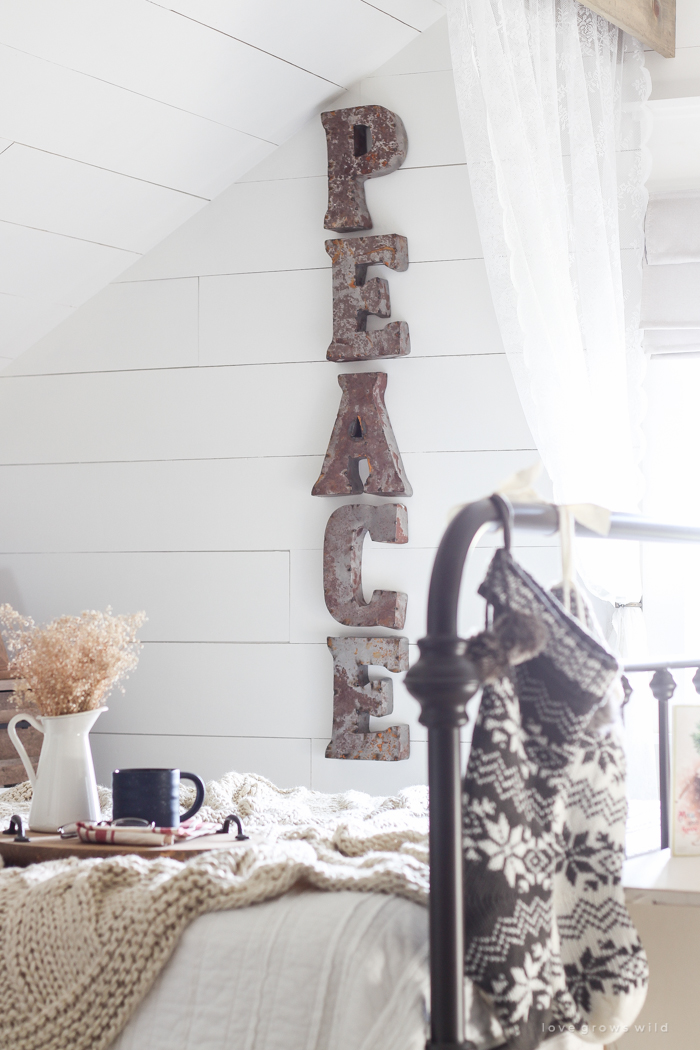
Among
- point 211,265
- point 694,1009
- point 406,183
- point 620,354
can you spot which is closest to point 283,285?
point 211,265

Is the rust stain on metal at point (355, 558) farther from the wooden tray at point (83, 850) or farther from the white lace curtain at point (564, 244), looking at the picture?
the wooden tray at point (83, 850)

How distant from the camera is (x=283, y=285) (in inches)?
94.7

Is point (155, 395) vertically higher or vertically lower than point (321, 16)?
lower

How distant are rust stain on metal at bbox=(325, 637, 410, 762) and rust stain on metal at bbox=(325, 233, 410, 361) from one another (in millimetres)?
683

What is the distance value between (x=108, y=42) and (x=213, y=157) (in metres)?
0.48

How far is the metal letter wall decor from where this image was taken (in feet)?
7.32

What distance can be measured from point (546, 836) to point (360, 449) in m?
1.54

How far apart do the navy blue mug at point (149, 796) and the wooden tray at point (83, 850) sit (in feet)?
0.27

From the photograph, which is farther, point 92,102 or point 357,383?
point 357,383

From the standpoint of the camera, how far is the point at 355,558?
7.45ft

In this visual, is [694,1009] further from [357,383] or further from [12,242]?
[12,242]

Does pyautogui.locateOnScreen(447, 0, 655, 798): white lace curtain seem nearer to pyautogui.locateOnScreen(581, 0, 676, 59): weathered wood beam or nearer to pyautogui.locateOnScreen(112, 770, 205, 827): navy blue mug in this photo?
pyautogui.locateOnScreen(581, 0, 676, 59): weathered wood beam

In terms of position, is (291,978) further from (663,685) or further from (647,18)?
(647,18)

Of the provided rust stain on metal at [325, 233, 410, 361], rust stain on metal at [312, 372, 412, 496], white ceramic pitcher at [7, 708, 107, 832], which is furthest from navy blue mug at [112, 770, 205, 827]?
rust stain on metal at [325, 233, 410, 361]
